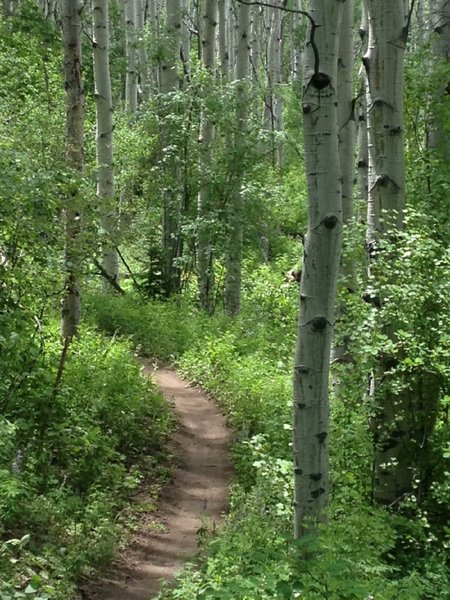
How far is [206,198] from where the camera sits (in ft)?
45.2

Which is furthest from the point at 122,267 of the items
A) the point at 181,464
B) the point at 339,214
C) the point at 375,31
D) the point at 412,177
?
the point at 339,214

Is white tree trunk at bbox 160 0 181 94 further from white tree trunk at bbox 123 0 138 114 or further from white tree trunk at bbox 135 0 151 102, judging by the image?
white tree trunk at bbox 123 0 138 114

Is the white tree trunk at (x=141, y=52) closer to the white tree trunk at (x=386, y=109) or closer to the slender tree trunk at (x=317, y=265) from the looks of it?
the white tree trunk at (x=386, y=109)

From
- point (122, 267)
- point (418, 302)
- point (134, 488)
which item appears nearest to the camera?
point (418, 302)

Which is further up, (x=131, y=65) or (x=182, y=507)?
(x=131, y=65)

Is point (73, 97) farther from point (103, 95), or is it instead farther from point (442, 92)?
point (442, 92)

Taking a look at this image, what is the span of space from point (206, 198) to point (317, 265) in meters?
10.1

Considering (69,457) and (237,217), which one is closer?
(69,457)

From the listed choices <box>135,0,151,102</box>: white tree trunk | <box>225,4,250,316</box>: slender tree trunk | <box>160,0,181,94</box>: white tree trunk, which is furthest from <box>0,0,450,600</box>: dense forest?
<box>135,0,151,102</box>: white tree trunk

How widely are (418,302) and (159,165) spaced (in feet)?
35.9

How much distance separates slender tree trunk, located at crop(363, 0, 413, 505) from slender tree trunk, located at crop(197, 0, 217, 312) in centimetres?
790

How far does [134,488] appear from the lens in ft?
23.2

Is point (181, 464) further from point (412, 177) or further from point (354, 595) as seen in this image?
point (354, 595)

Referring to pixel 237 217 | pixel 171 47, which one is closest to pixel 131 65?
pixel 171 47
